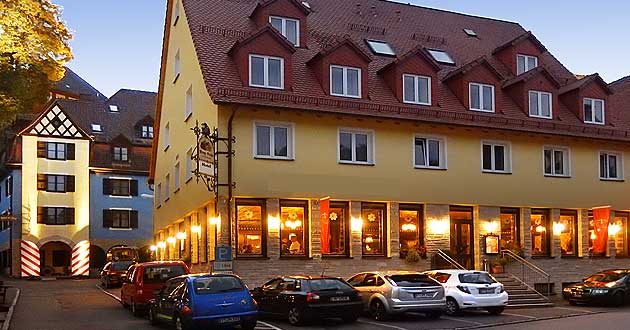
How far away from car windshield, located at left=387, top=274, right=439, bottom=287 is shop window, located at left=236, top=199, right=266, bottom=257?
659 centimetres

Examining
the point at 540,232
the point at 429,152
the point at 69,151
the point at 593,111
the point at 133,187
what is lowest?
the point at 540,232

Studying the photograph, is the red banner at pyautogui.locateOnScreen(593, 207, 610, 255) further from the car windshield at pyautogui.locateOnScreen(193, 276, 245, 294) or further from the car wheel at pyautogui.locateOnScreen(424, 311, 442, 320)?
the car windshield at pyautogui.locateOnScreen(193, 276, 245, 294)

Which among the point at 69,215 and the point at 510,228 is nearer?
the point at 510,228

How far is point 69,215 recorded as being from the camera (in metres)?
63.2

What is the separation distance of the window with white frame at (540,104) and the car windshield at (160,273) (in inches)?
658

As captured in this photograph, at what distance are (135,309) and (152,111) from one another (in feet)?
160

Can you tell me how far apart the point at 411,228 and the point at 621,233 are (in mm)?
10810

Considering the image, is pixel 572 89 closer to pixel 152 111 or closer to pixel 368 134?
pixel 368 134

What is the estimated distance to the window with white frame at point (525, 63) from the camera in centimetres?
3722

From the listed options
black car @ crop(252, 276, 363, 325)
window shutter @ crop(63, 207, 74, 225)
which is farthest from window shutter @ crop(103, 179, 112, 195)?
black car @ crop(252, 276, 363, 325)

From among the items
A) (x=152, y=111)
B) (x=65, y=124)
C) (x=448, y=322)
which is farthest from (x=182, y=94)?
(x=152, y=111)

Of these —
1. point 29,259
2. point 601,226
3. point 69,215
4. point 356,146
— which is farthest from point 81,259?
point 601,226

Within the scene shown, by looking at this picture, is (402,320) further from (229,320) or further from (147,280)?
(147,280)

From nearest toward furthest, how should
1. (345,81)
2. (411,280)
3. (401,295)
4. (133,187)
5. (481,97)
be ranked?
1. (401,295)
2. (411,280)
3. (345,81)
4. (481,97)
5. (133,187)
